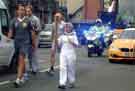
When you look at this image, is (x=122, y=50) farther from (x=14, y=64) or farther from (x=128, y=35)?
(x=14, y=64)

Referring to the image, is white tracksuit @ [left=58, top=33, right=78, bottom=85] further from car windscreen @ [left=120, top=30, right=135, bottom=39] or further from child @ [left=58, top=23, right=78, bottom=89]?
car windscreen @ [left=120, top=30, right=135, bottom=39]

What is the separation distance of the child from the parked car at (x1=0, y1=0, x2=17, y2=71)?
2459mm

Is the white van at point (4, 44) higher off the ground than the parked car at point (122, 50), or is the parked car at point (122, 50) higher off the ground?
the white van at point (4, 44)

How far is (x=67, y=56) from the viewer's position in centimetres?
1347

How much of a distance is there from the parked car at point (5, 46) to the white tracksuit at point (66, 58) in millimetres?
2461

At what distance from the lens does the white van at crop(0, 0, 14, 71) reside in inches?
611

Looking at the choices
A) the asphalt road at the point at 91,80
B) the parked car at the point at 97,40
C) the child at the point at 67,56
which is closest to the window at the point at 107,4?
the parked car at the point at 97,40

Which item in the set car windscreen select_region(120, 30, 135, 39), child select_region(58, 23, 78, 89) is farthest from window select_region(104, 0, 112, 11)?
child select_region(58, 23, 78, 89)

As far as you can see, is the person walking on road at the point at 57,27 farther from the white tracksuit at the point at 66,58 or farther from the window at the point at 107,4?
the window at the point at 107,4

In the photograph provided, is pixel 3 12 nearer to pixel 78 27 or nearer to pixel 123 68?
pixel 123 68

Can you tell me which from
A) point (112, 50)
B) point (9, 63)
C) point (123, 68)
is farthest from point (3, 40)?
point (112, 50)

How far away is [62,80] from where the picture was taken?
1341 centimetres

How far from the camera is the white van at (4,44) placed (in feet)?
50.9

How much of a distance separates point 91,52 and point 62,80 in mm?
11796
